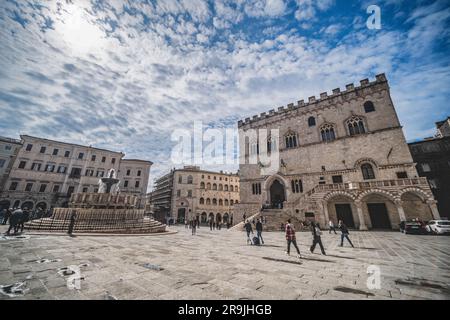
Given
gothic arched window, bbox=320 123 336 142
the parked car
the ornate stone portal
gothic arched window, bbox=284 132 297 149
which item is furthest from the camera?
gothic arched window, bbox=284 132 297 149

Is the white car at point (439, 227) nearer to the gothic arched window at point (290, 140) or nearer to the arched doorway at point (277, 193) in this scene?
the arched doorway at point (277, 193)

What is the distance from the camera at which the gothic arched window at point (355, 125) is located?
2072 cm

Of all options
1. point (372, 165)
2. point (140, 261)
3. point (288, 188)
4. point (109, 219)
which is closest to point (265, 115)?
point (288, 188)

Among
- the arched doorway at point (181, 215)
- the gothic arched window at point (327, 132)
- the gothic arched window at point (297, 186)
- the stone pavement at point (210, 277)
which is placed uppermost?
the gothic arched window at point (327, 132)

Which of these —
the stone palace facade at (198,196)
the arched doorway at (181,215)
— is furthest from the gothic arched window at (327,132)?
the arched doorway at (181,215)

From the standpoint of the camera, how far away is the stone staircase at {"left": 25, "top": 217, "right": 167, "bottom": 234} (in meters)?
12.0

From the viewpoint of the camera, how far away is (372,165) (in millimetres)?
19016

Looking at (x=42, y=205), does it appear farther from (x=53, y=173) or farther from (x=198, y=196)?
(x=198, y=196)

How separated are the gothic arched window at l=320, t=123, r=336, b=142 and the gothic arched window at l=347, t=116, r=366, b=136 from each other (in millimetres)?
1760

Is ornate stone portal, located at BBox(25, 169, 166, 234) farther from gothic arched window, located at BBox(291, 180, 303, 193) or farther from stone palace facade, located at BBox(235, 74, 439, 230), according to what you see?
gothic arched window, located at BBox(291, 180, 303, 193)

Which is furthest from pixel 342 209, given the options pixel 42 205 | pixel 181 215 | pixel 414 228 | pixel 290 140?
pixel 42 205

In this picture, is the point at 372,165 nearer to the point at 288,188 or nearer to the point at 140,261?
the point at 288,188

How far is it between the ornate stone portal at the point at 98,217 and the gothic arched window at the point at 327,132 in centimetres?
2164

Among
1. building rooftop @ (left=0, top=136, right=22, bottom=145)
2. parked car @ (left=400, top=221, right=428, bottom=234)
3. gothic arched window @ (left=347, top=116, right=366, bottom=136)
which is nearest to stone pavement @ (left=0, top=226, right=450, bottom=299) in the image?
parked car @ (left=400, top=221, right=428, bottom=234)
